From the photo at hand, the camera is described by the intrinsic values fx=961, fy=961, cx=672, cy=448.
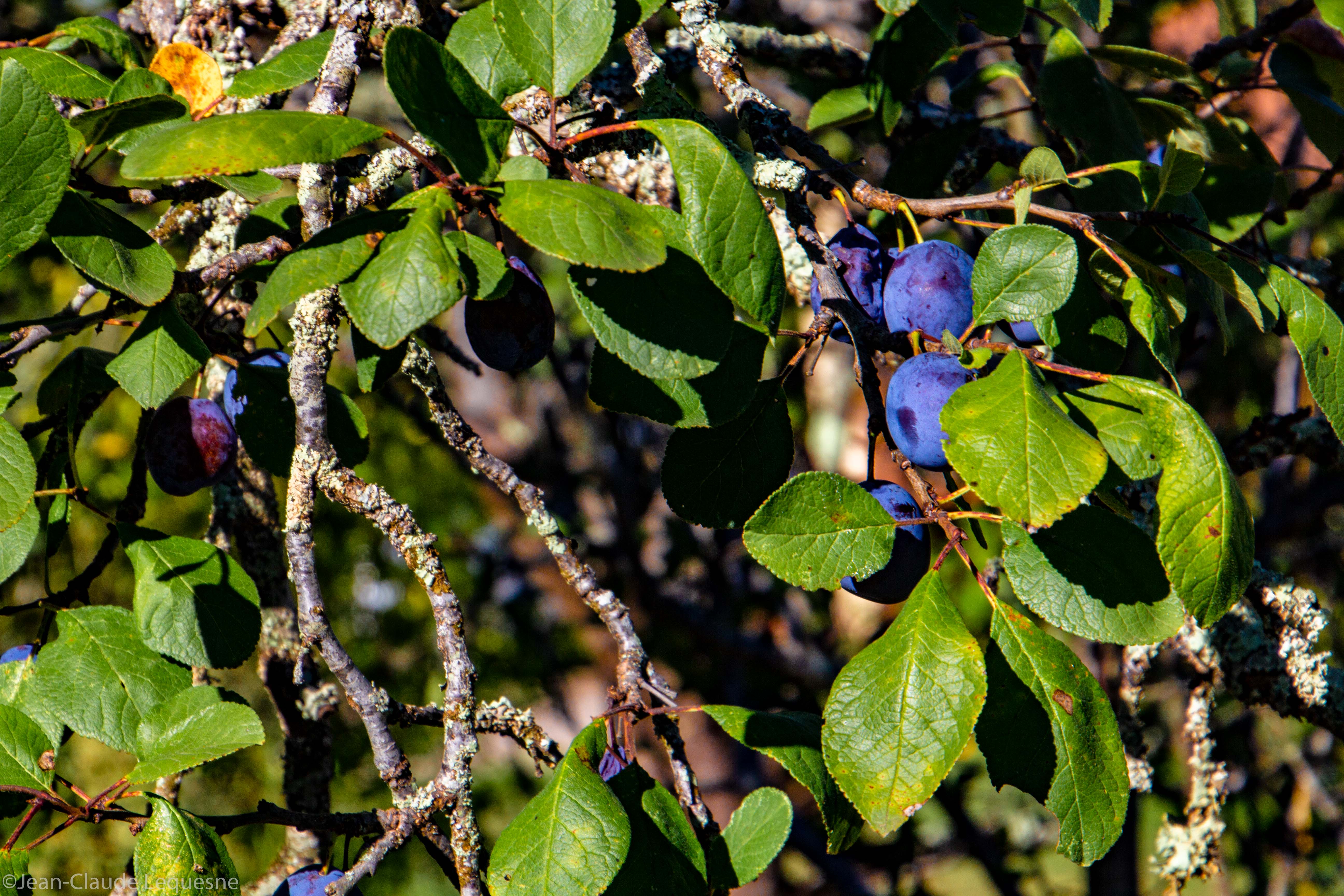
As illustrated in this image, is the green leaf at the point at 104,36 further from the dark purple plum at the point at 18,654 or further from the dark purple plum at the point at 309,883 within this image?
the dark purple plum at the point at 309,883

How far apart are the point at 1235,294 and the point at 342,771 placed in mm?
2153

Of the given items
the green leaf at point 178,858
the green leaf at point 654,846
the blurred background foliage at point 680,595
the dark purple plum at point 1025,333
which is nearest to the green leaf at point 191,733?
the green leaf at point 178,858

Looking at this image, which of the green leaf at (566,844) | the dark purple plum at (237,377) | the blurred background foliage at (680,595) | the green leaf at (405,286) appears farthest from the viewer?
the blurred background foliage at (680,595)

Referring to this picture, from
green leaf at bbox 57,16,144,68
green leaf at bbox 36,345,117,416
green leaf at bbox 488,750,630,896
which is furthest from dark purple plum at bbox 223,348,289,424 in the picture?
green leaf at bbox 488,750,630,896

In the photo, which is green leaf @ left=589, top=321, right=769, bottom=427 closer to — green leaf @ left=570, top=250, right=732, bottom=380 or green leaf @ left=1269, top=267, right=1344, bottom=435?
Result: green leaf @ left=570, top=250, right=732, bottom=380

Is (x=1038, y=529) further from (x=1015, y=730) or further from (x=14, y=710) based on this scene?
(x=14, y=710)

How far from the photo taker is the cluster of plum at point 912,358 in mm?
772

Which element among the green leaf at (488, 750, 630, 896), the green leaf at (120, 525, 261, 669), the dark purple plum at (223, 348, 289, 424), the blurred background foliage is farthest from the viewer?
the blurred background foliage

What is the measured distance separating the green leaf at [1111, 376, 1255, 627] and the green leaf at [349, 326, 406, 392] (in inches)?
25.0

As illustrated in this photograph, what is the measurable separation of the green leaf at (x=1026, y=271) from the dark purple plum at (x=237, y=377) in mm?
694

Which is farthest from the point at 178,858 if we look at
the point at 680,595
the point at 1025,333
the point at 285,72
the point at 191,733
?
the point at 680,595

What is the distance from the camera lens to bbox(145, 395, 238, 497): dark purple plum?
41.0 inches

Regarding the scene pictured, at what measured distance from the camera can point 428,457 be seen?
3025 millimetres

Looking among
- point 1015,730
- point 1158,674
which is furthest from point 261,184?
point 1158,674
